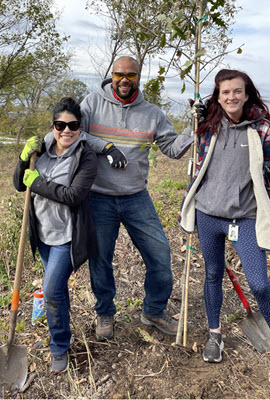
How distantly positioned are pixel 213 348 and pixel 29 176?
2035mm

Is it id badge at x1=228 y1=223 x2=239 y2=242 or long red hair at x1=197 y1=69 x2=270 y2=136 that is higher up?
long red hair at x1=197 y1=69 x2=270 y2=136

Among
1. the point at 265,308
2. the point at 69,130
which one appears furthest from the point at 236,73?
the point at 265,308

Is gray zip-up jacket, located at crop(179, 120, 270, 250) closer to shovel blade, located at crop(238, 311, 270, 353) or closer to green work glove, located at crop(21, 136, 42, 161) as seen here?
shovel blade, located at crop(238, 311, 270, 353)

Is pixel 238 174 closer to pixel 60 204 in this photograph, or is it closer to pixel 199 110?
pixel 199 110

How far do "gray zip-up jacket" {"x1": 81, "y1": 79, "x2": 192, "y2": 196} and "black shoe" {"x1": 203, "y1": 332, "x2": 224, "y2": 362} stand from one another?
1.40m

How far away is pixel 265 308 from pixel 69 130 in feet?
6.56

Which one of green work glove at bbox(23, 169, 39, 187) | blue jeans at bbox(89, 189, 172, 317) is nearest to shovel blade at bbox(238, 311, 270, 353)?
blue jeans at bbox(89, 189, 172, 317)

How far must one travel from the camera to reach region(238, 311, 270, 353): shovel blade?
10.4 ft

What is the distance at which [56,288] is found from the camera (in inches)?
107

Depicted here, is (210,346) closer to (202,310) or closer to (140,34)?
(202,310)

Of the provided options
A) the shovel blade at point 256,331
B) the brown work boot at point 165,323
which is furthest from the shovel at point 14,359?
the shovel blade at point 256,331

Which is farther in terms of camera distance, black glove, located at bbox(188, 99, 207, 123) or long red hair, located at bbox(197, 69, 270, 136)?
black glove, located at bbox(188, 99, 207, 123)

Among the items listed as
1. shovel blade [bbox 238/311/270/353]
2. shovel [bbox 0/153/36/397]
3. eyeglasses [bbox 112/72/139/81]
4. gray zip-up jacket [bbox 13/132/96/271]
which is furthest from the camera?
shovel blade [bbox 238/311/270/353]

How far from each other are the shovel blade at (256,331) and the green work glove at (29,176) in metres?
2.31
